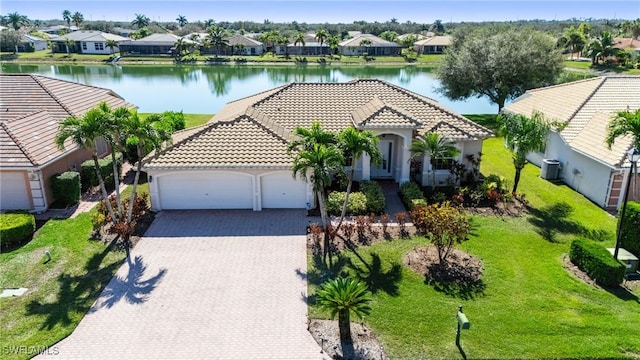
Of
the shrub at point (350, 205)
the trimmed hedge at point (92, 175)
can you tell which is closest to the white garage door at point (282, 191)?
the shrub at point (350, 205)

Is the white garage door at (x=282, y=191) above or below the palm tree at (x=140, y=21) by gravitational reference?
below

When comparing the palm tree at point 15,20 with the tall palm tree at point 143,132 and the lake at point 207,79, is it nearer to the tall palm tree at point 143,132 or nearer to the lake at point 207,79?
the lake at point 207,79

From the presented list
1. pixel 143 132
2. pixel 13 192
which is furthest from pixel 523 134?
pixel 13 192

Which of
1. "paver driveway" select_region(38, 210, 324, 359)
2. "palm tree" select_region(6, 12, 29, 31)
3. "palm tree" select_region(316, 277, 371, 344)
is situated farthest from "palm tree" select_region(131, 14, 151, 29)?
"palm tree" select_region(316, 277, 371, 344)

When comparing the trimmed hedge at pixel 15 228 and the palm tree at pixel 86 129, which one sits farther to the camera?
the trimmed hedge at pixel 15 228

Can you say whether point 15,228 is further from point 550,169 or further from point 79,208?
point 550,169

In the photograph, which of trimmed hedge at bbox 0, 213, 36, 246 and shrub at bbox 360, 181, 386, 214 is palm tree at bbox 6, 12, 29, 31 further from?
shrub at bbox 360, 181, 386, 214
